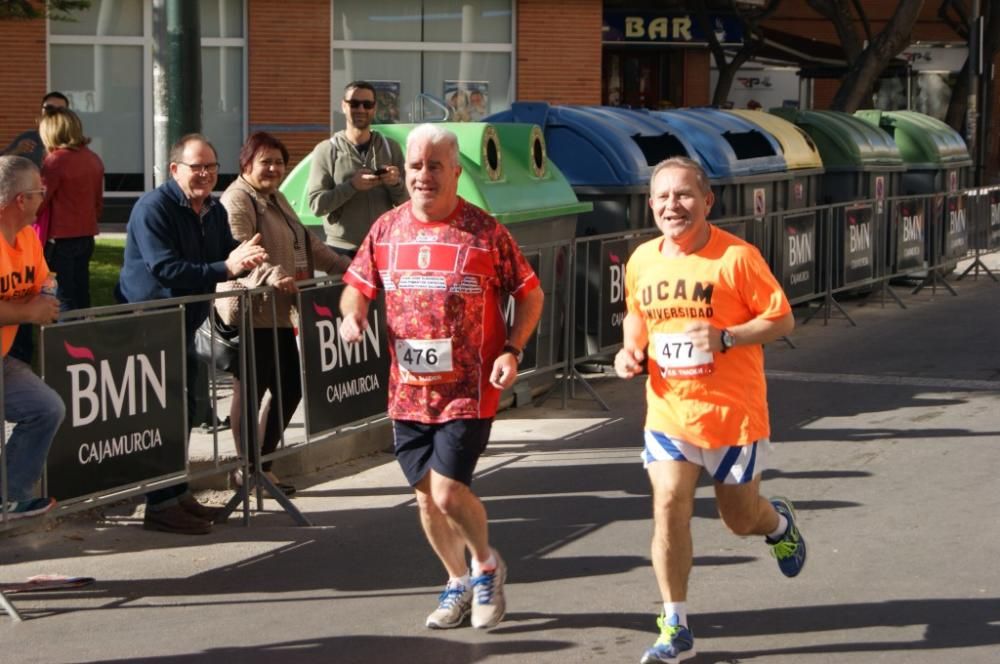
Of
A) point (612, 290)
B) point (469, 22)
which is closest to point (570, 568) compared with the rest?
point (612, 290)

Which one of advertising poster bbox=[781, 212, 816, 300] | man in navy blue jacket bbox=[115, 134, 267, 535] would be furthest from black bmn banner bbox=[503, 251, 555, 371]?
advertising poster bbox=[781, 212, 816, 300]

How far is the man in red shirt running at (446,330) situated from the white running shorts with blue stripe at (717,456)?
22.2 inches

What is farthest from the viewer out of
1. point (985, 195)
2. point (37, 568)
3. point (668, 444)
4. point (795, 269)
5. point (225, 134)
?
point (225, 134)

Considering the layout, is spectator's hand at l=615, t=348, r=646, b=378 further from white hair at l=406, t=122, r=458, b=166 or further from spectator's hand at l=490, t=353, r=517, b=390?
white hair at l=406, t=122, r=458, b=166

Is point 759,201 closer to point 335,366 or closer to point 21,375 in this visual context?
point 335,366

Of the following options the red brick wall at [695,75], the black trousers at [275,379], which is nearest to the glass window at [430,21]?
the red brick wall at [695,75]

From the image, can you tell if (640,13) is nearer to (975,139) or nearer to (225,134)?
(975,139)

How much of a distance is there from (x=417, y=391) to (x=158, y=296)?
2.35 m

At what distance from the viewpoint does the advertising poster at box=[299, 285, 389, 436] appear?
8.23m

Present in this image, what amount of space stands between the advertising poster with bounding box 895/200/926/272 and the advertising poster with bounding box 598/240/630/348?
5942 mm

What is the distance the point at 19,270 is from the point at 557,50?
20.5 m

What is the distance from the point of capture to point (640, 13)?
110 ft

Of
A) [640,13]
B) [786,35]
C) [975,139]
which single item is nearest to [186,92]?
[975,139]

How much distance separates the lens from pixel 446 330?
231 inches
